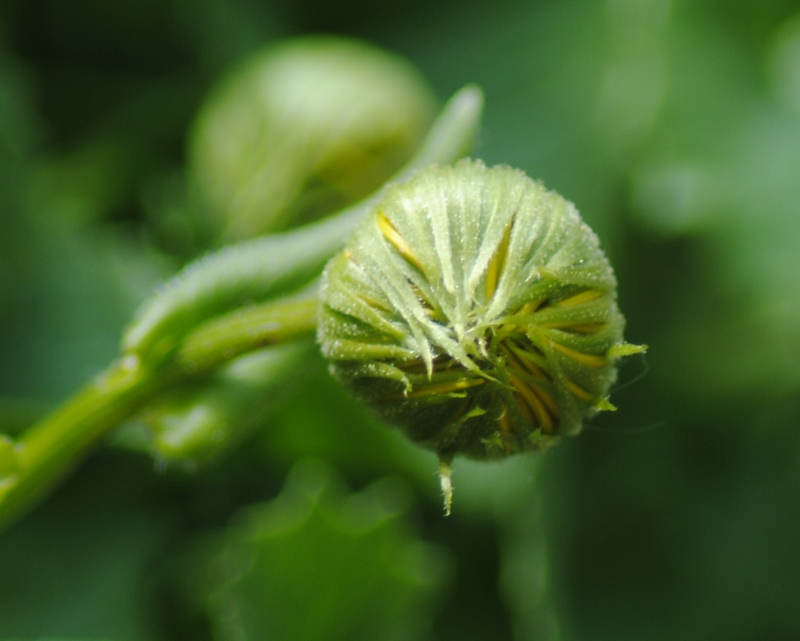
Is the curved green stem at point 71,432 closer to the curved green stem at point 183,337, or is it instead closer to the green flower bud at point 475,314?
the curved green stem at point 183,337

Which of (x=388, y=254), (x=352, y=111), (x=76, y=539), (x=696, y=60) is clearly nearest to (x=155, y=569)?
(x=76, y=539)

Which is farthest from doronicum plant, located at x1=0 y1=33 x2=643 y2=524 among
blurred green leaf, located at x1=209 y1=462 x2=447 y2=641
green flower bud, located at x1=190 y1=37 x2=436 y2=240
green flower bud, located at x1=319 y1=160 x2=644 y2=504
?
green flower bud, located at x1=190 y1=37 x2=436 y2=240

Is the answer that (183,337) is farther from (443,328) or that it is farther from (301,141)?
(301,141)

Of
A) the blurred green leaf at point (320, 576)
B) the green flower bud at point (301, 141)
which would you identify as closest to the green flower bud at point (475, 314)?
the blurred green leaf at point (320, 576)

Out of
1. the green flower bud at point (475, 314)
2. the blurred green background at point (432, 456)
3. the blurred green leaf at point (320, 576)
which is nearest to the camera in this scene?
the green flower bud at point (475, 314)

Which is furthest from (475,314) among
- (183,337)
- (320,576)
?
(320,576)

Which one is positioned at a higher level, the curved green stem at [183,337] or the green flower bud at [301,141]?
the green flower bud at [301,141]
